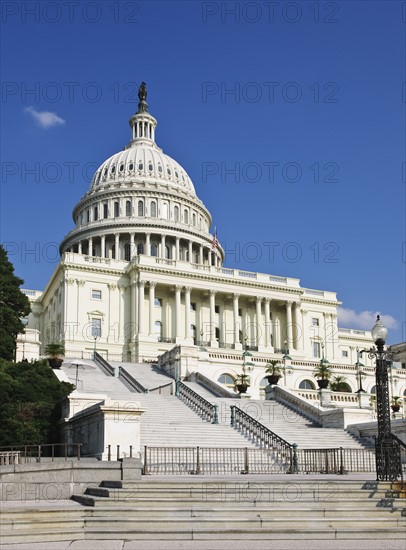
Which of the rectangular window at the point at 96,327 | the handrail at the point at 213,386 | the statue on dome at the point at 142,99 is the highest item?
the statue on dome at the point at 142,99

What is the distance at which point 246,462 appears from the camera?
2406 cm

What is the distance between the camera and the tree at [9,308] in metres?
44.2

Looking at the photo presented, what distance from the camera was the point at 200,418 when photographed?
36.2 metres

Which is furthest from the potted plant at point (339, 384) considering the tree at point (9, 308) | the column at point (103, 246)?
the column at point (103, 246)

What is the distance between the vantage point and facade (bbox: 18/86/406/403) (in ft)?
259

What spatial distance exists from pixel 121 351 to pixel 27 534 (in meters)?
65.7

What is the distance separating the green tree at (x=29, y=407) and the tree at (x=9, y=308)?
9773mm

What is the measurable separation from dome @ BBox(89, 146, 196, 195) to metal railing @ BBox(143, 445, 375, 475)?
9021cm

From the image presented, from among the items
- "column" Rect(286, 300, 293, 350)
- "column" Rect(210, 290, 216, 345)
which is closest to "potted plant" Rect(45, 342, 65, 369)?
"column" Rect(210, 290, 216, 345)

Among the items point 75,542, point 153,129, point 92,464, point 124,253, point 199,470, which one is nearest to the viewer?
point 75,542

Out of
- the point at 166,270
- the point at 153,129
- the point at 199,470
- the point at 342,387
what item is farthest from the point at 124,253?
the point at 199,470

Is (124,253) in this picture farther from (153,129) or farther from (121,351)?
(153,129)

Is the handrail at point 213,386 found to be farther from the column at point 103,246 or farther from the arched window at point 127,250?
the column at point 103,246

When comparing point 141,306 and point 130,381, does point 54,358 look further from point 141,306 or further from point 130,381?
point 141,306
